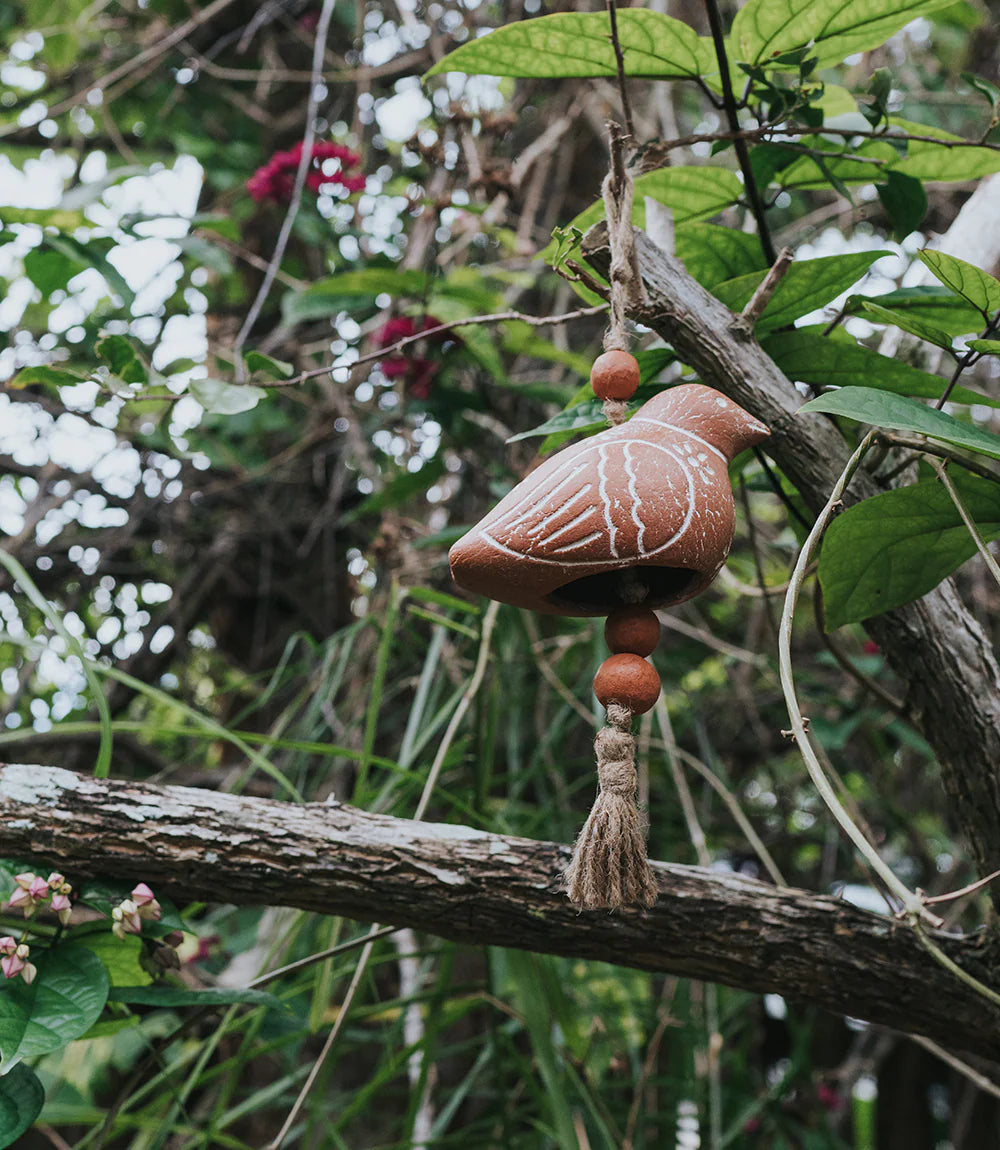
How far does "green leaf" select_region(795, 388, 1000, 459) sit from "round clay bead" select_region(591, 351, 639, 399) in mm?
95

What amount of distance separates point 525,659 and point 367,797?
1.28 feet

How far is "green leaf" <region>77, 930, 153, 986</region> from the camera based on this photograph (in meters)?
0.72

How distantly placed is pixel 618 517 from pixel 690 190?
0.38 metres

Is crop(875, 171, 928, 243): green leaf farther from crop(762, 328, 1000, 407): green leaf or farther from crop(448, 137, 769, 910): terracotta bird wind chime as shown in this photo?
crop(448, 137, 769, 910): terracotta bird wind chime

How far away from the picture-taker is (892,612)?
68cm

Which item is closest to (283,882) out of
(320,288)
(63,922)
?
(63,922)

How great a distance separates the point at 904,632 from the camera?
0.68m

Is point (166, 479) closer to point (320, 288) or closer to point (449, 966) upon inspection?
point (320, 288)

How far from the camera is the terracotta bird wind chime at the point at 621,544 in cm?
48

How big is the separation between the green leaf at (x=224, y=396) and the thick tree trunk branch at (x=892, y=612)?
32cm

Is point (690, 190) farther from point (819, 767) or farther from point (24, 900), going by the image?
point (24, 900)

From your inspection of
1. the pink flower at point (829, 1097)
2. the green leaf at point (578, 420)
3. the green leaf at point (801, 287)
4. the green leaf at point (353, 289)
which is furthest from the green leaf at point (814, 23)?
the pink flower at point (829, 1097)

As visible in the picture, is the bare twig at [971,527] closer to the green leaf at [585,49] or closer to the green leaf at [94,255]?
the green leaf at [585,49]

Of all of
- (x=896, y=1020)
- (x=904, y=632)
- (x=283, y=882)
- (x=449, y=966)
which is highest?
(x=904, y=632)
